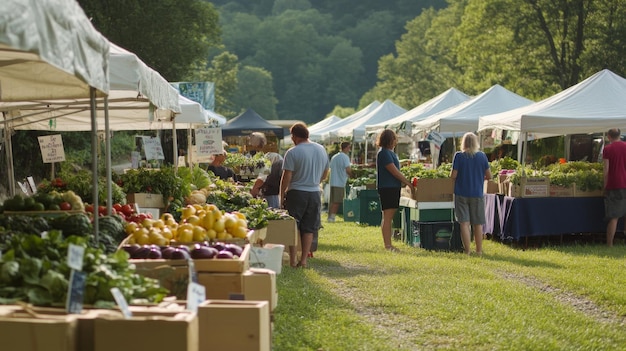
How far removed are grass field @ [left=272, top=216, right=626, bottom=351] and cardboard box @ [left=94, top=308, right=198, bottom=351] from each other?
2779mm

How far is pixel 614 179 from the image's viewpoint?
14297mm

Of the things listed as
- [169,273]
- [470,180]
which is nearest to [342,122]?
[470,180]

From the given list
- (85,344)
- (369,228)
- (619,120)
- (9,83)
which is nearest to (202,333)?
(85,344)

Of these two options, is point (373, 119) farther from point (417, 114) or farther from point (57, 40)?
point (57, 40)

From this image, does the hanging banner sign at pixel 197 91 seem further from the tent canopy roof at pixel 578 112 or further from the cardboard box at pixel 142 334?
the cardboard box at pixel 142 334

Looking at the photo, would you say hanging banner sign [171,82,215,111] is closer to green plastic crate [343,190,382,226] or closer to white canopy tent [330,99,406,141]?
white canopy tent [330,99,406,141]

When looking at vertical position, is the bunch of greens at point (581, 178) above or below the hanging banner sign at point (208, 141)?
below

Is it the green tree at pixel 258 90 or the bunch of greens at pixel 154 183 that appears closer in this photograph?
the bunch of greens at pixel 154 183

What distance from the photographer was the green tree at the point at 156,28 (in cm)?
3400

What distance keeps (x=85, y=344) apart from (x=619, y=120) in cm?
1223

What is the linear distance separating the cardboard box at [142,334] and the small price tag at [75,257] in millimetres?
305

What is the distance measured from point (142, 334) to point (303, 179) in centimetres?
699

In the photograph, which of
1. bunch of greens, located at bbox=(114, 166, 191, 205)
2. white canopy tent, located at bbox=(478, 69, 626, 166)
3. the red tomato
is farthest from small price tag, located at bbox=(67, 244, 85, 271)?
white canopy tent, located at bbox=(478, 69, 626, 166)

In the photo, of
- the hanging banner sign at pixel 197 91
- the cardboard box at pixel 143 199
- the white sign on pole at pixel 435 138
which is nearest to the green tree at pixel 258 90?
the hanging banner sign at pixel 197 91
